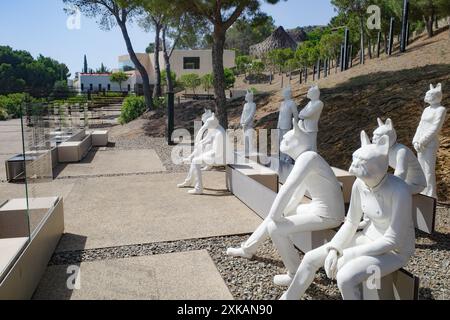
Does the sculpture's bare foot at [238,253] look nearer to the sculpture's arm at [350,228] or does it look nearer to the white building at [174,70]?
the sculpture's arm at [350,228]

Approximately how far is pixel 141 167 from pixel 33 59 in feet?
198

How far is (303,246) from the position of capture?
176 inches

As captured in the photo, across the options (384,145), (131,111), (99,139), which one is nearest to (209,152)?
(384,145)

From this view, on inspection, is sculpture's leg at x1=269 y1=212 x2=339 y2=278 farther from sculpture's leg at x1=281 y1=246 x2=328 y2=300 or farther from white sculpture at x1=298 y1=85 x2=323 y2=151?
white sculpture at x1=298 y1=85 x2=323 y2=151

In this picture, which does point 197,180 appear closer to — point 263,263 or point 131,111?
point 263,263

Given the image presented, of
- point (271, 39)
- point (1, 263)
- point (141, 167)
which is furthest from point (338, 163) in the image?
point (271, 39)

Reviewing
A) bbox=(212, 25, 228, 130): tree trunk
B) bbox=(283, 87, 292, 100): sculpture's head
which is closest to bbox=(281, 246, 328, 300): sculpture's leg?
bbox=(283, 87, 292, 100): sculpture's head

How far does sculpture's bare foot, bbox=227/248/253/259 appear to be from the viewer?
14.8ft

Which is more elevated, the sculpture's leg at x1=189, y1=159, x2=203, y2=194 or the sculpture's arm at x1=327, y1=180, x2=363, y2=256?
the sculpture's arm at x1=327, y1=180, x2=363, y2=256

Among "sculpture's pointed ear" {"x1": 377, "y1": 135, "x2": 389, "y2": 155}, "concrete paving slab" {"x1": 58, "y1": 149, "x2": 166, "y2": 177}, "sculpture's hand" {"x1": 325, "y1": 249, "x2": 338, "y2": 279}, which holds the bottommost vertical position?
"concrete paving slab" {"x1": 58, "y1": 149, "x2": 166, "y2": 177}

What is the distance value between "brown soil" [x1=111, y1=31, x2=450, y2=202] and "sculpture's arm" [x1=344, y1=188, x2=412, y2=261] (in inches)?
208

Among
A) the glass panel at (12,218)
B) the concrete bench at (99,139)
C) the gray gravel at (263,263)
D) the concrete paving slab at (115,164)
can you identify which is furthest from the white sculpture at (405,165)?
the concrete bench at (99,139)

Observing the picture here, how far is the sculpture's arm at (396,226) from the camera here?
288 cm
